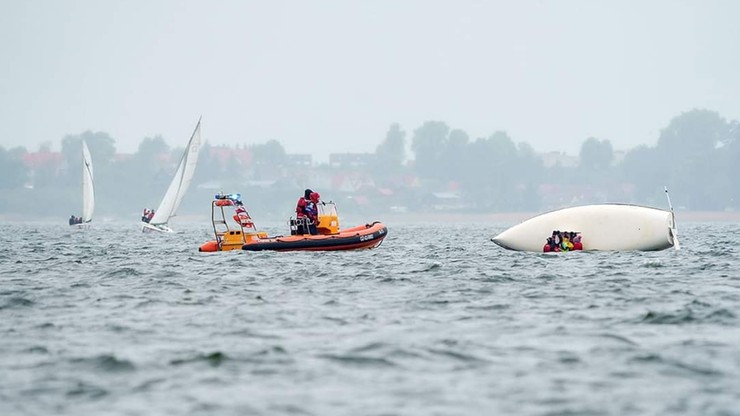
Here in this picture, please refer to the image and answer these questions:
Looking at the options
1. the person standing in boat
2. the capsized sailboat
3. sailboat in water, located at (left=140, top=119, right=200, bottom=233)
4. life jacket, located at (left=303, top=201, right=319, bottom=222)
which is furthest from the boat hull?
sailboat in water, located at (left=140, top=119, right=200, bottom=233)

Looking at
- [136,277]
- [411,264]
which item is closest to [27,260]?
[136,277]

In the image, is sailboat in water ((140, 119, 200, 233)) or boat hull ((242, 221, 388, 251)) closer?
boat hull ((242, 221, 388, 251))

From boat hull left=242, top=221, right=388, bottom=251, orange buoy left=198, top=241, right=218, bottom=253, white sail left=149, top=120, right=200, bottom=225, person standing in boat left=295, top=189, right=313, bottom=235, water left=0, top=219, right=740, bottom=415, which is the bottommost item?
water left=0, top=219, right=740, bottom=415

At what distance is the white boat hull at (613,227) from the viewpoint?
35500 mm

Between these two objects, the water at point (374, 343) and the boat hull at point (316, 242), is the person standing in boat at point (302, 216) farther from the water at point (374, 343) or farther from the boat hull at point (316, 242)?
the water at point (374, 343)

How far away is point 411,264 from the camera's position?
3291cm

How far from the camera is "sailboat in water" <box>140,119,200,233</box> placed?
237 ft

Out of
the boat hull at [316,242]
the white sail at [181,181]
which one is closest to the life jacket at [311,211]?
the boat hull at [316,242]

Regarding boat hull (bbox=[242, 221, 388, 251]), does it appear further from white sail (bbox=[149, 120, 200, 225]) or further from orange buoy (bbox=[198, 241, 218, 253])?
white sail (bbox=[149, 120, 200, 225])

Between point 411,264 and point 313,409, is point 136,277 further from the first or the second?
point 313,409

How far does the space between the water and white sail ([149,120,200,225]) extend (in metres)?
44.3

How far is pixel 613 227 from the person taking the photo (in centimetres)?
3572

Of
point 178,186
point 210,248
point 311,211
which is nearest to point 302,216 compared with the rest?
Answer: point 311,211

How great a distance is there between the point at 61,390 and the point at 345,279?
44.6ft
